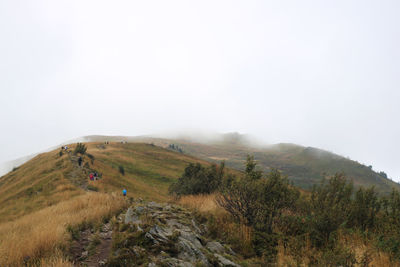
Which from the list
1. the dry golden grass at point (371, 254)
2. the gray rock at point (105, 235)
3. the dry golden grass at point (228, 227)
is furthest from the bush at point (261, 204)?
the gray rock at point (105, 235)

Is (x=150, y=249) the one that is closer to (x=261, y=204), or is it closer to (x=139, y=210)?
(x=139, y=210)

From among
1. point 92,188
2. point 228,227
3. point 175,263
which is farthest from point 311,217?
point 92,188

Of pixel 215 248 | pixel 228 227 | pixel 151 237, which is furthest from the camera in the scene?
pixel 228 227

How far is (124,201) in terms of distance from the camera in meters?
10.8

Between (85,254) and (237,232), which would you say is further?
(237,232)

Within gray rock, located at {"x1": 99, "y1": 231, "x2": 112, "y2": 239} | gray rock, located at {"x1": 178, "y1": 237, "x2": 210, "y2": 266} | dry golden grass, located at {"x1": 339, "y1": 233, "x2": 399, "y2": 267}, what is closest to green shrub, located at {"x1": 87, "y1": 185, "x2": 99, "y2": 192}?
gray rock, located at {"x1": 99, "y1": 231, "x2": 112, "y2": 239}

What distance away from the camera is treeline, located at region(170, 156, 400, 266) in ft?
18.6

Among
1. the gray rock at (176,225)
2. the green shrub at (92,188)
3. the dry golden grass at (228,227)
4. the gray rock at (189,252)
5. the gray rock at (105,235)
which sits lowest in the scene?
the green shrub at (92,188)

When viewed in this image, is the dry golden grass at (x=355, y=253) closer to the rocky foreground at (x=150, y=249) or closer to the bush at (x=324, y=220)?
the bush at (x=324, y=220)

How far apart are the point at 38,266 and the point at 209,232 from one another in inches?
190

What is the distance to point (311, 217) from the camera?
6910mm

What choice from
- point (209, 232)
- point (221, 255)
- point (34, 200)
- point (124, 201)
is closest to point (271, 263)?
point (221, 255)

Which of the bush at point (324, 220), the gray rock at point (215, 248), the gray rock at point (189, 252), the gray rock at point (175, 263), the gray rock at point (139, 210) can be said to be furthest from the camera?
the gray rock at point (139, 210)

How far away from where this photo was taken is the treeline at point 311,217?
5.68 m
